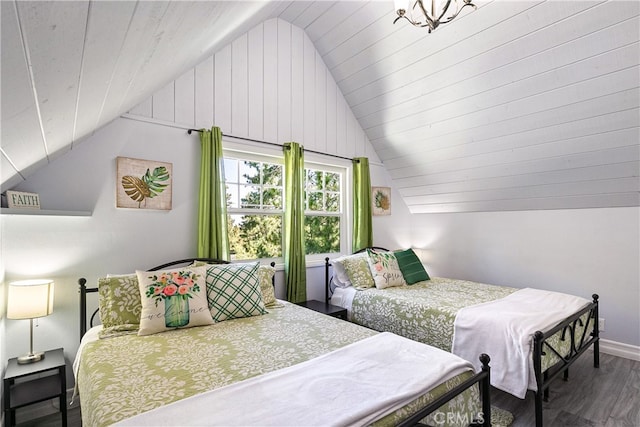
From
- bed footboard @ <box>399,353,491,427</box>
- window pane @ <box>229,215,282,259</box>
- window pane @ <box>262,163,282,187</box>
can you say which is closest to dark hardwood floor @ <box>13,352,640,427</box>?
bed footboard @ <box>399,353,491,427</box>

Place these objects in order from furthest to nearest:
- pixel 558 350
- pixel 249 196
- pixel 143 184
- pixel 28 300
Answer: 1. pixel 249 196
2. pixel 143 184
3. pixel 558 350
4. pixel 28 300

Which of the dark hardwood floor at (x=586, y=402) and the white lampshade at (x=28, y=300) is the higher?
the white lampshade at (x=28, y=300)

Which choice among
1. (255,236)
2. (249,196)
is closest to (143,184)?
(249,196)

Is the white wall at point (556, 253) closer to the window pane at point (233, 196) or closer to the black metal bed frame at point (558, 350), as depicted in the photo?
the black metal bed frame at point (558, 350)

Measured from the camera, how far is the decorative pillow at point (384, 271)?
10.7 feet

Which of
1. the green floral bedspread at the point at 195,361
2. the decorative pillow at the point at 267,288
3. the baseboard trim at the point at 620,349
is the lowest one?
the baseboard trim at the point at 620,349

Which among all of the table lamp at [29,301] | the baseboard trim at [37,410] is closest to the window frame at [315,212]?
the table lamp at [29,301]

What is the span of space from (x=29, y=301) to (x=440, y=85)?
3.59 metres

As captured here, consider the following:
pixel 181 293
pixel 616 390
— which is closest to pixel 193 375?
pixel 181 293

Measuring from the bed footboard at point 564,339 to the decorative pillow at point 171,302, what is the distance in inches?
80.0

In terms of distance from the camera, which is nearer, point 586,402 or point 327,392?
point 327,392

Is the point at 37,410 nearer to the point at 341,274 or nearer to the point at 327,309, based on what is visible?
the point at 327,309

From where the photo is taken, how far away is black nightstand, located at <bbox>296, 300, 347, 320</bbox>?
3.03 metres

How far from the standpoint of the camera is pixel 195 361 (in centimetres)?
155
